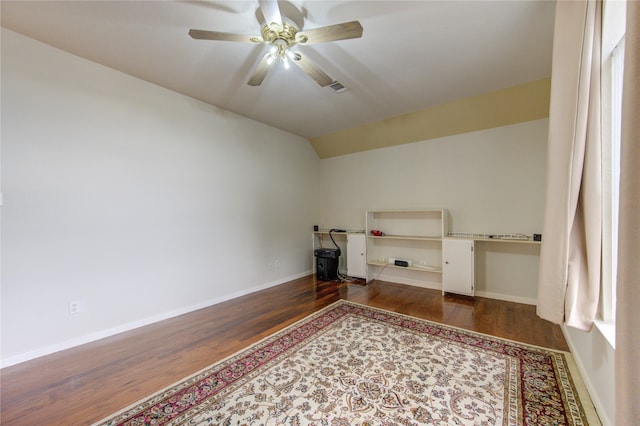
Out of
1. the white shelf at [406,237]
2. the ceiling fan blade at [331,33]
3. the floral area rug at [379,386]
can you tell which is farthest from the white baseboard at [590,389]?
the ceiling fan blade at [331,33]

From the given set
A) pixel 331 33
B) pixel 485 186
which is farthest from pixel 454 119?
pixel 331 33

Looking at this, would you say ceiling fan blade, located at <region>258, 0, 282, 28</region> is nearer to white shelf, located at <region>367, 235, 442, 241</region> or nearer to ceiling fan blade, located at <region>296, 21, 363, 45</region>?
ceiling fan blade, located at <region>296, 21, 363, 45</region>

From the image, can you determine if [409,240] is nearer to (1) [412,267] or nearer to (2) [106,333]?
(1) [412,267]

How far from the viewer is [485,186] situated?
11.9 ft

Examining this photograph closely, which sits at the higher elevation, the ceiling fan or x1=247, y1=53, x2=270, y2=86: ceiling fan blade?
the ceiling fan

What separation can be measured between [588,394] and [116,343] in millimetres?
3877

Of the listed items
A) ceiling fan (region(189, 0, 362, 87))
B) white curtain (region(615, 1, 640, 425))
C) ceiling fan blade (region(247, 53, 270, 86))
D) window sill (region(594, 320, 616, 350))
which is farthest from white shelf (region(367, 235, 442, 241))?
white curtain (region(615, 1, 640, 425))

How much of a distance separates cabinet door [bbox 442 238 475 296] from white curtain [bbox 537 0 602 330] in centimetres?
189

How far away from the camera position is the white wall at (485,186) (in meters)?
3.31

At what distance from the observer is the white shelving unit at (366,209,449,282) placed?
4000 millimetres

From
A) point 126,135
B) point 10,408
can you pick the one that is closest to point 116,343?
point 10,408

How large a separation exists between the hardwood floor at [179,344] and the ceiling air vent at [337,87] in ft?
9.08

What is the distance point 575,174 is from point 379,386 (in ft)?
6.14

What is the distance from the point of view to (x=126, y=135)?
109 inches
